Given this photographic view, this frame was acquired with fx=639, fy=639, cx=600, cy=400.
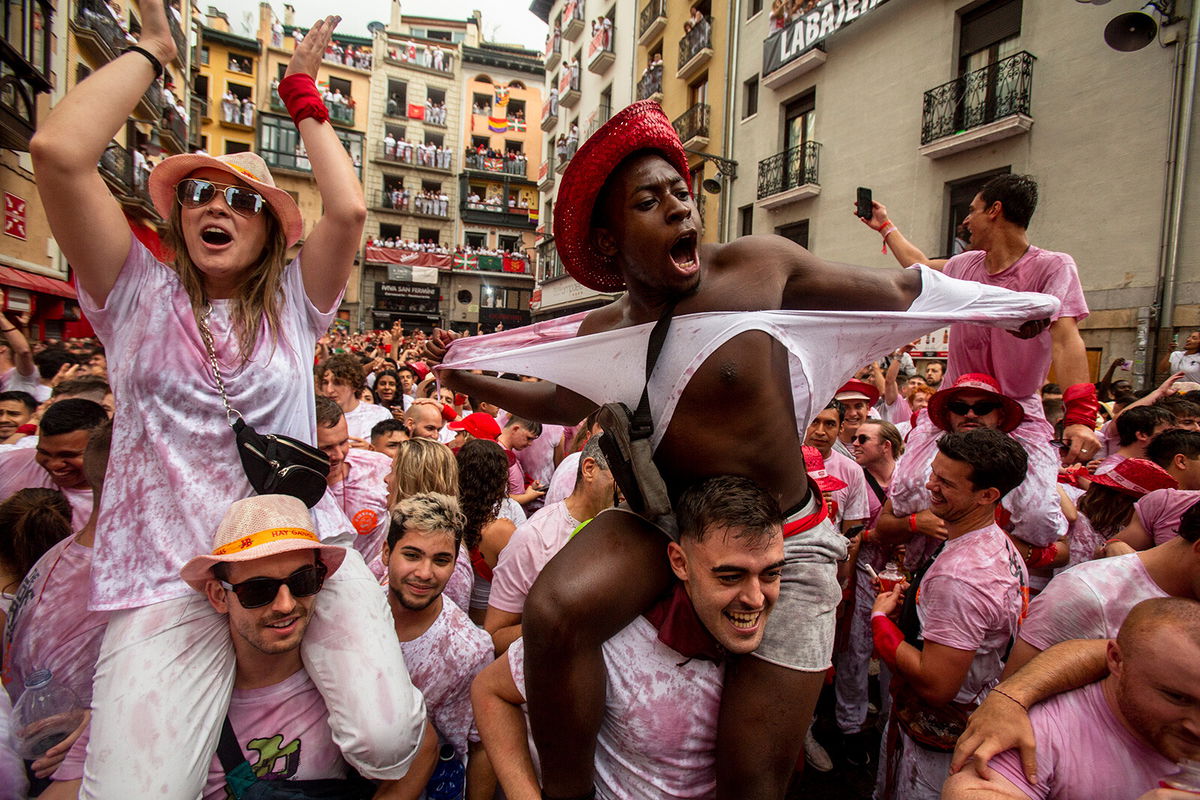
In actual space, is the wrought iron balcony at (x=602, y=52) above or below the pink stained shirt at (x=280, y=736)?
above

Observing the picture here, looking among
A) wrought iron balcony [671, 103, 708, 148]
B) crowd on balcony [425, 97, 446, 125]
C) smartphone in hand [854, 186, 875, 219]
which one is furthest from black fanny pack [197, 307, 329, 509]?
crowd on balcony [425, 97, 446, 125]

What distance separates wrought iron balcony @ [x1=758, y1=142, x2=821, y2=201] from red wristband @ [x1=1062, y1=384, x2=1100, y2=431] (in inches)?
550

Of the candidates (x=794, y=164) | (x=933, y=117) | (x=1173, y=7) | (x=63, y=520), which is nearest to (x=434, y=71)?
(x=794, y=164)

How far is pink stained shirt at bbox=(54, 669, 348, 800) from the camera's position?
1.93 m

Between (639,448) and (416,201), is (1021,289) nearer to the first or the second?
(639,448)

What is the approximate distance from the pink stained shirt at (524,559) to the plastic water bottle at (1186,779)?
7.06 feet

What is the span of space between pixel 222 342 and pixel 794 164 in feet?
55.0

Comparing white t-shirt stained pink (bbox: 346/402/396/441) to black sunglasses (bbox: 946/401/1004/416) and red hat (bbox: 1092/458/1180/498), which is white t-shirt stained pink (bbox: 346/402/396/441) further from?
red hat (bbox: 1092/458/1180/498)

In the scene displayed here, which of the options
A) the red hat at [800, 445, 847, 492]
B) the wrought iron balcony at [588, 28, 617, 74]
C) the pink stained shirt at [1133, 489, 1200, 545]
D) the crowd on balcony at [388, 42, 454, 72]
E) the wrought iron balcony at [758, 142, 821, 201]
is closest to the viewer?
the pink stained shirt at [1133, 489, 1200, 545]

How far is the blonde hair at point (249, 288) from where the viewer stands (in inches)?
75.0

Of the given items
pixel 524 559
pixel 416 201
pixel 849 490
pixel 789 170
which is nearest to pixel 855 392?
pixel 849 490

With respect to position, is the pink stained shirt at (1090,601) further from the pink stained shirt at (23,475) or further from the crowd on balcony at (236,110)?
the crowd on balcony at (236,110)

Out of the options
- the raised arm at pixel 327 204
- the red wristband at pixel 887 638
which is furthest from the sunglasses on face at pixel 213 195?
the red wristband at pixel 887 638

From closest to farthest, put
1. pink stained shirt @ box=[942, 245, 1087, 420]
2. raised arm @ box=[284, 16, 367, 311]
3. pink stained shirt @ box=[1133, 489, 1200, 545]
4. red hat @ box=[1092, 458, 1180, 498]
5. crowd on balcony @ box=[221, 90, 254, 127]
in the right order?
raised arm @ box=[284, 16, 367, 311] → pink stained shirt @ box=[1133, 489, 1200, 545] → pink stained shirt @ box=[942, 245, 1087, 420] → red hat @ box=[1092, 458, 1180, 498] → crowd on balcony @ box=[221, 90, 254, 127]
